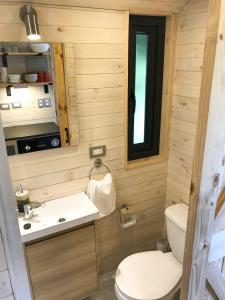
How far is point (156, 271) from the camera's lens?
181 cm

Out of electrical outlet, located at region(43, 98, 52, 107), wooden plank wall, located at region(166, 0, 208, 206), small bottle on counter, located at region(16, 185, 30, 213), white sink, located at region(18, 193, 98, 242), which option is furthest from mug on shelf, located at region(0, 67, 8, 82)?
wooden plank wall, located at region(166, 0, 208, 206)

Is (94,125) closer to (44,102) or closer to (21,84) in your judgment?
(44,102)

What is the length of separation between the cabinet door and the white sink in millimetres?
119

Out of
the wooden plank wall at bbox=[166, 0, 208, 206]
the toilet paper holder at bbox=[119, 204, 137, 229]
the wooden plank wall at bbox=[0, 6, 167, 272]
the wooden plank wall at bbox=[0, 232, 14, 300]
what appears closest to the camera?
the wooden plank wall at bbox=[0, 232, 14, 300]

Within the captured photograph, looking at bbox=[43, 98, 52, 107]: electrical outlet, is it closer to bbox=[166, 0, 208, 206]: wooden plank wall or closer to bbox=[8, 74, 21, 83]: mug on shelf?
bbox=[8, 74, 21, 83]: mug on shelf

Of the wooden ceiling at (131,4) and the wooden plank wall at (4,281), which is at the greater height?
the wooden ceiling at (131,4)

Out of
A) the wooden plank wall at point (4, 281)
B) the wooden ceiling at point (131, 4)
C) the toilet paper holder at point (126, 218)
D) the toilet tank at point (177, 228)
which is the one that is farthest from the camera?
the toilet paper holder at point (126, 218)

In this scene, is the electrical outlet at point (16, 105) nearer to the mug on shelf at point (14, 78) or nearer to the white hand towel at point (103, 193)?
the mug on shelf at point (14, 78)

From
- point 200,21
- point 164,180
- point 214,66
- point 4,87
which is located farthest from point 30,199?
point 200,21

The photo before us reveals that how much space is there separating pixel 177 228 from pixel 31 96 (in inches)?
54.7

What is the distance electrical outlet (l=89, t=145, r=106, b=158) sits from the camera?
1.90 m

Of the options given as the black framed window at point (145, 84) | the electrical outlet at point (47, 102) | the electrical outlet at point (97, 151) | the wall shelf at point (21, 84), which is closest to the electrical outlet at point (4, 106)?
the wall shelf at point (21, 84)

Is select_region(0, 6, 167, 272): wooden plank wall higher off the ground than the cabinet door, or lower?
higher

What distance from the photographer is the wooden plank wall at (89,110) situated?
159cm
